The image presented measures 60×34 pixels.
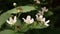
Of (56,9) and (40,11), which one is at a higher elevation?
(56,9)

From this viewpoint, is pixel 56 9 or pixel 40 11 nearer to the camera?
pixel 40 11

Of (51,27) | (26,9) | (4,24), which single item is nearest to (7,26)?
(4,24)

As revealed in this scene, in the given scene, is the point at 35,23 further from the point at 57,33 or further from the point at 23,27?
the point at 57,33

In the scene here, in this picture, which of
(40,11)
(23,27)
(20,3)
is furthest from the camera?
(20,3)

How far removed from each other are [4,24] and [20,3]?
0.29 metres

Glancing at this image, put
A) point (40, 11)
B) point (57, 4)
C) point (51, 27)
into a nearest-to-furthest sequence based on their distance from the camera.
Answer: point (40, 11) → point (51, 27) → point (57, 4)

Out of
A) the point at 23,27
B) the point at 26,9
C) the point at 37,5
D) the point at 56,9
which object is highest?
the point at 56,9

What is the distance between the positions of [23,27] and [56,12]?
2.09 ft

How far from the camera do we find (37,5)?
1351 millimetres

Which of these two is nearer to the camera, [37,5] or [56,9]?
[37,5]

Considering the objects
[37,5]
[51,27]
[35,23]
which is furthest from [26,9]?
[51,27]

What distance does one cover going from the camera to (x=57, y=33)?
5.14 ft

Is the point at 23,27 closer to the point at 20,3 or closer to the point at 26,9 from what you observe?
the point at 26,9

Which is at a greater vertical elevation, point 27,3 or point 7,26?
point 27,3
